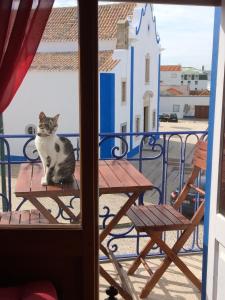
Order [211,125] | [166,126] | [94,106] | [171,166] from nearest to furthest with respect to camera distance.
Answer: [94,106] < [211,125] < [171,166] < [166,126]

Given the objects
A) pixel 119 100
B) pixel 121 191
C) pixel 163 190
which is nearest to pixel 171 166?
pixel 119 100

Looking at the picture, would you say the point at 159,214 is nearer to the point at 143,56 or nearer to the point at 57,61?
the point at 57,61

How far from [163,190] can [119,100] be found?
9914 mm

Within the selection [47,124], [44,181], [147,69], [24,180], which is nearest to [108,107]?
[147,69]

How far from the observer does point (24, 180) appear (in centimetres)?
240

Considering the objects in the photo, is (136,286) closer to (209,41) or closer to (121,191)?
(121,191)

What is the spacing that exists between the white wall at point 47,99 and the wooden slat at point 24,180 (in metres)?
0.43

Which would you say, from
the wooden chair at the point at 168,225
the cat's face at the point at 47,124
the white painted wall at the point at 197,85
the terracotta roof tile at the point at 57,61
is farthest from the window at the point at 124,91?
the white painted wall at the point at 197,85

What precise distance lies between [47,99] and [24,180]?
2.08 feet

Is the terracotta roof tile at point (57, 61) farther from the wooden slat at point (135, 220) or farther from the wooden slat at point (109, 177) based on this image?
the wooden slat at point (135, 220)

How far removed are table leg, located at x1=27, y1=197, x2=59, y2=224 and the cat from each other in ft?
0.45

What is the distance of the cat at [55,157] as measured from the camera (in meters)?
2.20

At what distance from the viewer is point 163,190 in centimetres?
335

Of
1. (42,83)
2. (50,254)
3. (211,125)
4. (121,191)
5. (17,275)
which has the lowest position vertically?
(17,275)
